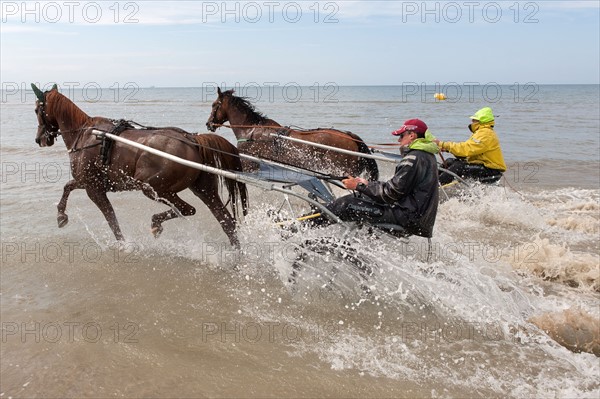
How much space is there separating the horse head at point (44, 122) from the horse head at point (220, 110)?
9.77ft

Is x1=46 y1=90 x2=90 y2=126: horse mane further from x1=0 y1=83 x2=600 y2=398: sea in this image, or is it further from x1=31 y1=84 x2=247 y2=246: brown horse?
x1=0 y1=83 x2=600 y2=398: sea

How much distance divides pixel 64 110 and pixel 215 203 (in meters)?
2.35

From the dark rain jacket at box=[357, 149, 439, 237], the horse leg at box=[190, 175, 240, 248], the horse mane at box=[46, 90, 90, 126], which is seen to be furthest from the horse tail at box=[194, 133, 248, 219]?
the dark rain jacket at box=[357, 149, 439, 237]

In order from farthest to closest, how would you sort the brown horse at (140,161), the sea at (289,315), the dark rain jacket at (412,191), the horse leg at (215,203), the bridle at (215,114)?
the bridle at (215,114)
the horse leg at (215,203)
the brown horse at (140,161)
the dark rain jacket at (412,191)
the sea at (289,315)

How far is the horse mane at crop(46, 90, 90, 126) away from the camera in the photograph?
680 cm

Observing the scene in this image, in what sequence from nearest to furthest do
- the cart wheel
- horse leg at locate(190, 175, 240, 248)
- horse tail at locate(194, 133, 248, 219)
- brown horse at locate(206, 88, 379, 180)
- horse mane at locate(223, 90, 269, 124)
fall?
the cart wheel
horse tail at locate(194, 133, 248, 219)
horse leg at locate(190, 175, 240, 248)
brown horse at locate(206, 88, 379, 180)
horse mane at locate(223, 90, 269, 124)

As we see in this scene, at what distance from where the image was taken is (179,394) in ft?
12.5

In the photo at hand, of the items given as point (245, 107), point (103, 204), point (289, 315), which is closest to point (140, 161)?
point (103, 204)

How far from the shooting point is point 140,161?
247 inches

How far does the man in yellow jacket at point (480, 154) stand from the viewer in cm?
832

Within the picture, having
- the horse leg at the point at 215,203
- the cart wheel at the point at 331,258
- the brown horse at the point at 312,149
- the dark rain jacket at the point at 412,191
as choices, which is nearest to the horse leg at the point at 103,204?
the horse leg at the point at 215,203

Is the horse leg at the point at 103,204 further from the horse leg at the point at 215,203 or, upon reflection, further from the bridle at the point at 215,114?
the bridle at the point at 215,114

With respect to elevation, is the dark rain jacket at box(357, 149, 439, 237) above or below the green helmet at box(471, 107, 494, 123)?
below

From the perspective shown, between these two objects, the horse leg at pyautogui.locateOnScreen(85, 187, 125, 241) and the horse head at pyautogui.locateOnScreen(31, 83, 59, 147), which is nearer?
the horse leg at pyautogui.locateOnScreen(85, 187, 125, 241)
